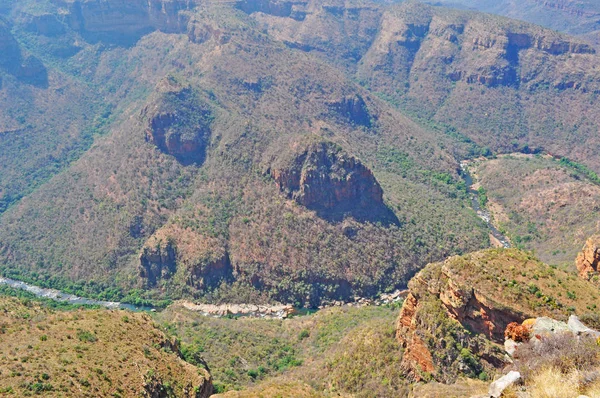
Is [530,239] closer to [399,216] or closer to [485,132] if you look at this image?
[399,216]

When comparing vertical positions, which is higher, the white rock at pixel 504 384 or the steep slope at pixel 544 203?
the white rock at pixel 504 384

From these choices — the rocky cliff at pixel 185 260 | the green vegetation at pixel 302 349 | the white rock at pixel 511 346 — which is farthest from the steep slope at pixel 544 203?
the rocky cliff at pixel 185 260

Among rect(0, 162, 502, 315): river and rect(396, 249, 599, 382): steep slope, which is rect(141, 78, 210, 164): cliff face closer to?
rect(0, 162, 502, 315): river

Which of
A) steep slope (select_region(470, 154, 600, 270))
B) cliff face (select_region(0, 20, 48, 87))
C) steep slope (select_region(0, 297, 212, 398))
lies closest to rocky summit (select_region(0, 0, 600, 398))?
steep slope (select_region(0, 297, 212, 398))

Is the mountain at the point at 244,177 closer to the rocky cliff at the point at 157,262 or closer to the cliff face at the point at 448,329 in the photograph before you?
the rocky cliff at the point at 157,262

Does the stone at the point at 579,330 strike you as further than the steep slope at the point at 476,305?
No

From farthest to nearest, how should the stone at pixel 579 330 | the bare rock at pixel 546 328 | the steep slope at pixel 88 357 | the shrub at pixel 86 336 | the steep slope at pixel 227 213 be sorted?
the steep slope at pixel 227 213 < the shrub at pixel 86 336 < the steep slope at pixel 88 357 < the bare rock at pixel 546 328 < the stone at pixel 579 330

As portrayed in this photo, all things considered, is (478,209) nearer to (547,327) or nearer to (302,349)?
(302,349)
